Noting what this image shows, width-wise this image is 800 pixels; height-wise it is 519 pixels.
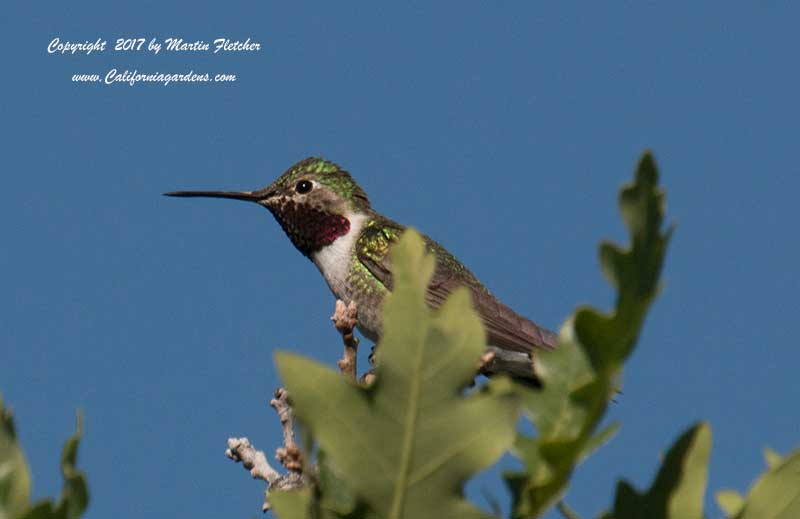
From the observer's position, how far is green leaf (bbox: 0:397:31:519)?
5.82ft

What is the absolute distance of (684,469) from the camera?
5.24 feet

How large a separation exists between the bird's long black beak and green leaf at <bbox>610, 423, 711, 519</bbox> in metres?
9.82

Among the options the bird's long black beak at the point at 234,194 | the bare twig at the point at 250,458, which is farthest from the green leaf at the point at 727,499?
the bird's long black beak at the point at 234,194

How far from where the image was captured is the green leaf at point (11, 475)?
5.82 ft

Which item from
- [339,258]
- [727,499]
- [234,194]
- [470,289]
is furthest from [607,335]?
[234,194]

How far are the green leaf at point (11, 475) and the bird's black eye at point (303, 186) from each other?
35.1 feet

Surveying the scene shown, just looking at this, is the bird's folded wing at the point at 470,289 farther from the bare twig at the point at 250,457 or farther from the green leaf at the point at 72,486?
the green leaf at the point at 72,486

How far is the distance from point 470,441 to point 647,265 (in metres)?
0.33

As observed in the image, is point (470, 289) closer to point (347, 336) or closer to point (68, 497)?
point (347, 336)

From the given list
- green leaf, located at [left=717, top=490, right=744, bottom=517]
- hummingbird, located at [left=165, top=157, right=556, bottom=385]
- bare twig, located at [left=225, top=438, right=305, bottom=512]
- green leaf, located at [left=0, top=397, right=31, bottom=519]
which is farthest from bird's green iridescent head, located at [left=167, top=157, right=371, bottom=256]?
green leaf, located at [left=0, top=397, right=31, bottom=519]

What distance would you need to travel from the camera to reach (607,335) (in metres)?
1.52

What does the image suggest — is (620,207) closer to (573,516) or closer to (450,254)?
(573,516)

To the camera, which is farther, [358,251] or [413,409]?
[358,251]

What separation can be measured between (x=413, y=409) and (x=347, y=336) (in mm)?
2742
